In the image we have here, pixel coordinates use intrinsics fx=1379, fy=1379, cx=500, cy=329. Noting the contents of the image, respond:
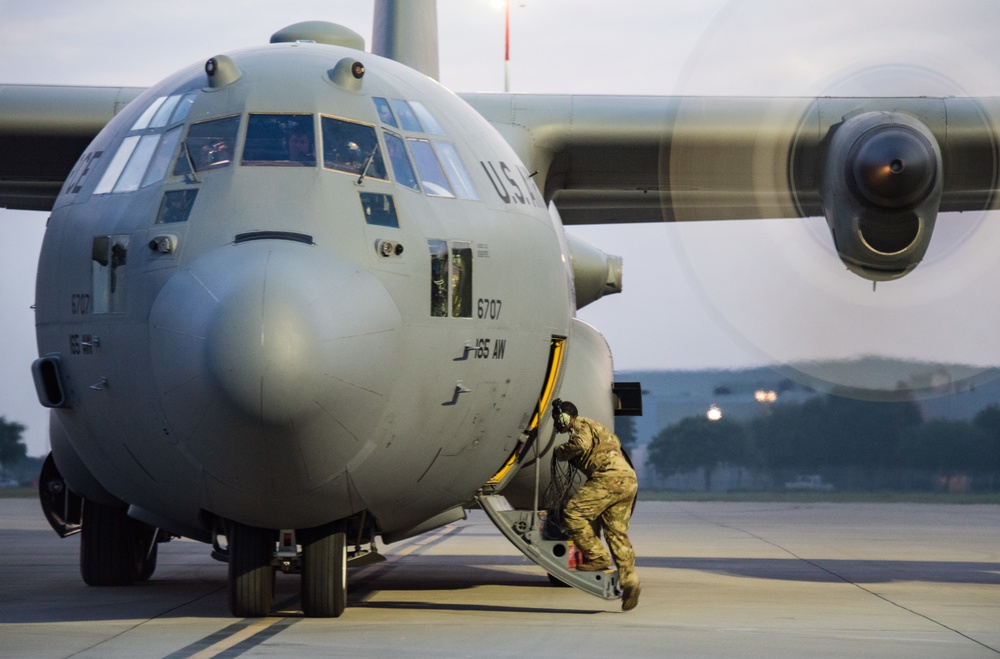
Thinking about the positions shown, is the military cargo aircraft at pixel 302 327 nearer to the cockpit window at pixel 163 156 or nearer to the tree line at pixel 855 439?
the cockpit window at pixel 163 156

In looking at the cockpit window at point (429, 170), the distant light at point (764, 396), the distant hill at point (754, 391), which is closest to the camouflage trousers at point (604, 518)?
the cockpit window at point (429, 170)

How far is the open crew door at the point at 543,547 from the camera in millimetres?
8875

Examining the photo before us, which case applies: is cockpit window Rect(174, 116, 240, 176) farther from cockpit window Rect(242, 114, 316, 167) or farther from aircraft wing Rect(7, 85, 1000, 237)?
aircraft wing Rect(7, 85, 1000, 237)

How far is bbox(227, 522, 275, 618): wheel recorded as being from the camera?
801 centimetres

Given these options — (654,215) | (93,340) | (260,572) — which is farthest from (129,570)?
(654,215)

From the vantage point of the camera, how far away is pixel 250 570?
8094 millimetres

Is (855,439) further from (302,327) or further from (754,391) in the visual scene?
(302,327)

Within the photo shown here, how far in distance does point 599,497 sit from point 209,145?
134 inches

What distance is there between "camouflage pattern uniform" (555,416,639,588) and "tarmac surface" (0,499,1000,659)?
0.40 m

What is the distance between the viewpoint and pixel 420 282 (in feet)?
24.6

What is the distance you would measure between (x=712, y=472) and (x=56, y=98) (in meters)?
26.9

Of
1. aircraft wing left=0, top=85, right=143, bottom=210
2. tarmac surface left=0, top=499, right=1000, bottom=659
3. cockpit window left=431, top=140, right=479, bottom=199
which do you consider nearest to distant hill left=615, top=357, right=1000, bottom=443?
tarmac surface left=0, top=499, right=1000, bottom=659

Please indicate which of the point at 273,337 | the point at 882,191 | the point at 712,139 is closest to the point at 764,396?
the point at 712,139

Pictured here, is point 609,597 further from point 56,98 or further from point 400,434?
point 56,98
